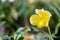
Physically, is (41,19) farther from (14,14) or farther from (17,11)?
(17,11)

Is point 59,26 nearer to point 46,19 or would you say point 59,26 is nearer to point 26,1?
point 46,19

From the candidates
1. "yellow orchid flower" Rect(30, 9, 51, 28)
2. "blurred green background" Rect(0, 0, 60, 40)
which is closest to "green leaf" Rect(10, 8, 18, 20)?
"blurred green background" Rect(0, 0, 60, 40)

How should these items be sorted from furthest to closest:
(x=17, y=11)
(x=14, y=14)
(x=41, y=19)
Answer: (x=17, y=11)
(x=14, y=14)
(x=41, y=19)

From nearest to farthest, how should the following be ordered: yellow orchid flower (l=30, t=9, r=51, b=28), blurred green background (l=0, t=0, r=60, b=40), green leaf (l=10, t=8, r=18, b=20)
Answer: yellow orchid flower (l=30, t=9, r=51, b=28)
blurred green background (l=0, t=0, r=60, b=40)
green leaf (l=10, t=8, r=18, b=20)

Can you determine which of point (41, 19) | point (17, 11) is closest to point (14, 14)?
point (17, 11)

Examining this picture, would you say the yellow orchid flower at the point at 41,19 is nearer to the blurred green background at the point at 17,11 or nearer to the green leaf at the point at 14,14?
the blurred green background at the point at 17,11

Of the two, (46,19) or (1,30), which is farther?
(1,30)

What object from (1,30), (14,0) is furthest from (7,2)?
(1,30)

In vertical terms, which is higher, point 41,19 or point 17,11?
point 17,11

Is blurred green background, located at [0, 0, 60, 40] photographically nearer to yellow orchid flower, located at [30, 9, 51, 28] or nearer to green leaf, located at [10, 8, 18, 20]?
green leaf, located at [10, 8, 18, 20]

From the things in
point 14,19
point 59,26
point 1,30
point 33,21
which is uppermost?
point 14,19

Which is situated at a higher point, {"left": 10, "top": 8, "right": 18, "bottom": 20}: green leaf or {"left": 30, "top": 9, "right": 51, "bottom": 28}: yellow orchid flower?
{"left": 10, "top": 8, "right": 18, "bottom": 20}: green leaf
